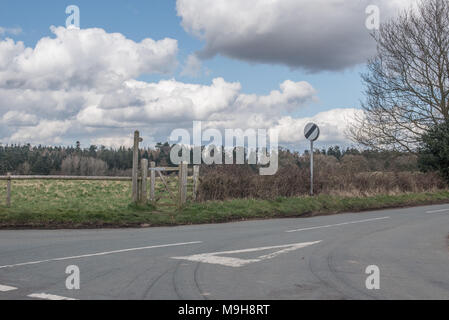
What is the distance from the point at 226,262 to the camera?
7969mm

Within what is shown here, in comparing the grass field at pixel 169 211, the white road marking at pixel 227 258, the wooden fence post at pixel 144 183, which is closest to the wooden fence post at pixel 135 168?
the wooden fence post at pixel 144 183

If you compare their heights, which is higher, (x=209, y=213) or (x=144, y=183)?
(x=144, y=183)

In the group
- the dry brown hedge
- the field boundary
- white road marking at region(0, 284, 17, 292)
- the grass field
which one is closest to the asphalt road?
white road marking at region(0, 284, 17, 292)

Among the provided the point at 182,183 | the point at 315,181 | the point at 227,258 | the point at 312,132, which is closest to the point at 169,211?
the point at 182,183

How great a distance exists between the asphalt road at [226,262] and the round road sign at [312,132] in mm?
7980

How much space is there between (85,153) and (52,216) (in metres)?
92.9

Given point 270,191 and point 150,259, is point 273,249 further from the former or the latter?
point 270,191

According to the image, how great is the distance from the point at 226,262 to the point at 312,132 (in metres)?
13.9

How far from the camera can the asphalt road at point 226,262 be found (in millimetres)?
5945

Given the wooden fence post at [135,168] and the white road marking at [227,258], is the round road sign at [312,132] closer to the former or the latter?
the wooden fence post at [135,168]

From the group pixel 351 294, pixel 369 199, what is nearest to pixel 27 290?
pixel 351 294

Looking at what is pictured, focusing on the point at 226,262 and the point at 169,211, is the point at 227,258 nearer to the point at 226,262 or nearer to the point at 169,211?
the point at 226,262

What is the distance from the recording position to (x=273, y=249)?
31.0ft

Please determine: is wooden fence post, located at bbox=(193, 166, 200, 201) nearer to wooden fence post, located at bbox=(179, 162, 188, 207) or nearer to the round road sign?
wooden fence post, located at bbox=(179, 162, 188, 207)
